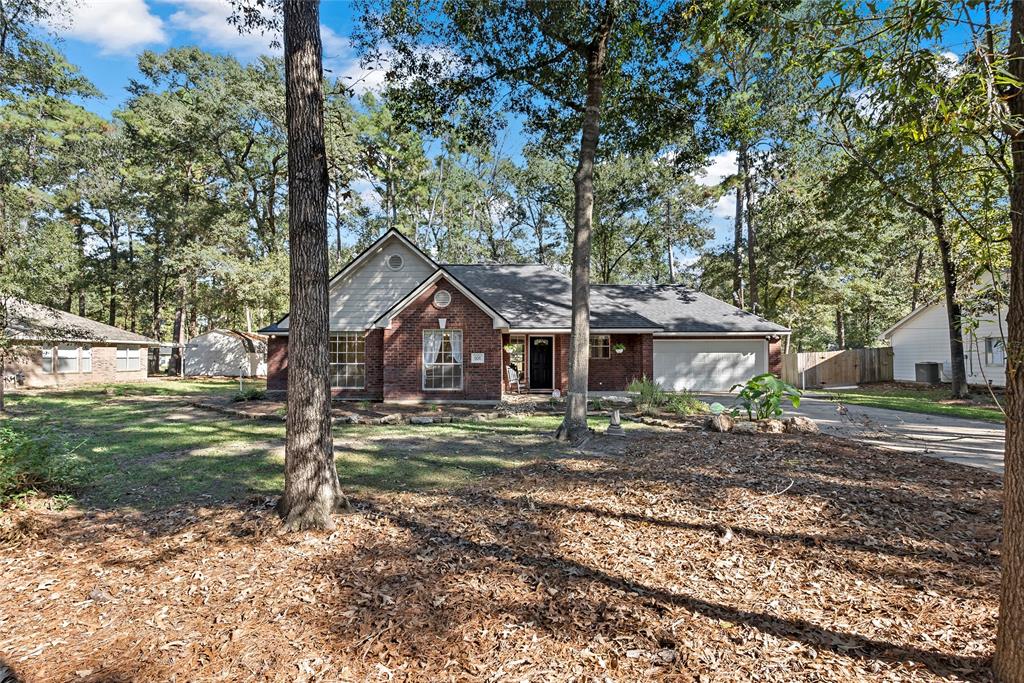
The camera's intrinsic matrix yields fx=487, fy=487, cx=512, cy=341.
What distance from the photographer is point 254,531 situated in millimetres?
4727

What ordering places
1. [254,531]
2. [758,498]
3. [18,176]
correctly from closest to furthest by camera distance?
1. [254,531]
2. [758,498]
3. [18,176]

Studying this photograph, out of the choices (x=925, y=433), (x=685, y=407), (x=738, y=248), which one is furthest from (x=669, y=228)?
(x=925, y=433)

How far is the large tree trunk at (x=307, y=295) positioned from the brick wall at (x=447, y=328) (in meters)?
10.6

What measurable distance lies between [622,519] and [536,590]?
5.42 feet

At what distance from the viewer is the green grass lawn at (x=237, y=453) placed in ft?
20.7

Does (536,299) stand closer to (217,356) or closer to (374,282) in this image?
(374,282)

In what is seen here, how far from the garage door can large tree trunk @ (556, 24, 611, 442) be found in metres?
11.7

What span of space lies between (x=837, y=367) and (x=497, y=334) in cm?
1911

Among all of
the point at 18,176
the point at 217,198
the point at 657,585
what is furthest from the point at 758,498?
the point at 217,198

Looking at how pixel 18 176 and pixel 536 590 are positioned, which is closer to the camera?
pixel 536 590

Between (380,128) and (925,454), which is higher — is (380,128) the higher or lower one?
the higher one

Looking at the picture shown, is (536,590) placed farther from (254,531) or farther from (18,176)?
(18,176)

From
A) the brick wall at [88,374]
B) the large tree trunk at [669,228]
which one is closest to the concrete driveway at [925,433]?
the large tree trunk at [669,228]

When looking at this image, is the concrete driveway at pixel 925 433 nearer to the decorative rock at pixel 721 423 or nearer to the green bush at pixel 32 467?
the decorative rock at pixel 721 423
